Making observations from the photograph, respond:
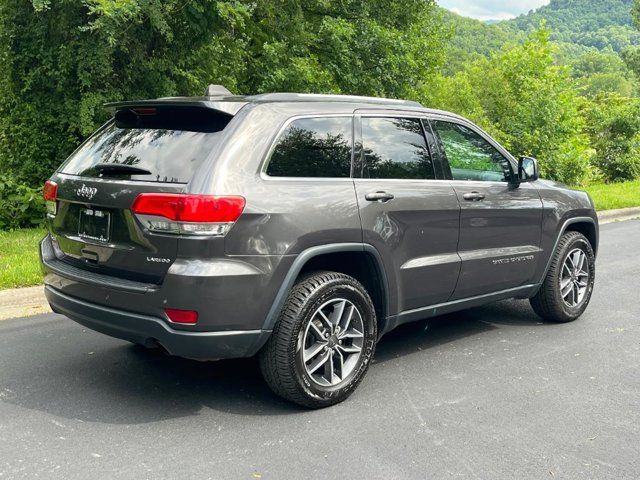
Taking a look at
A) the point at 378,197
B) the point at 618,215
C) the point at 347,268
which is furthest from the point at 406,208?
the point at 618,215

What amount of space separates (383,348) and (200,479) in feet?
7.76

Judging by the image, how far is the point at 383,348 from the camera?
5.31 metres

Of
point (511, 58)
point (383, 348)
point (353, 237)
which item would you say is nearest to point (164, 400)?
point (353, 237)

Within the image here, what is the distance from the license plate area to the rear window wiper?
0.77 feet

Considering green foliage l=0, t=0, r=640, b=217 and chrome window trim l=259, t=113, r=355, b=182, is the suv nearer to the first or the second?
chrome window trim l=259, t=113, r=355, b=182

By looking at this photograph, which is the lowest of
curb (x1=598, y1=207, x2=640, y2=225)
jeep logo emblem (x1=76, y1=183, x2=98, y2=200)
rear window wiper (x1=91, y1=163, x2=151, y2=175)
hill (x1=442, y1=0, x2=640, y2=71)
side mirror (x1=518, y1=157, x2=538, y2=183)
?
curb (x1=598, y1=207, x2=640, y2=225)

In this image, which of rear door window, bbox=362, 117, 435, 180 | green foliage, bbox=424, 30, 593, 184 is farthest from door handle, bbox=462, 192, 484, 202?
green foliage, bbox=424, 30, 593, 184

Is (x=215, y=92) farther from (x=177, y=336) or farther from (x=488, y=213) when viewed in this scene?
(x=488, y=213)

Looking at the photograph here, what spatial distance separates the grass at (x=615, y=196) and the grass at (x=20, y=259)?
10.8m

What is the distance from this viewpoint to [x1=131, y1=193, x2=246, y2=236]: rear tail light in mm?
3580

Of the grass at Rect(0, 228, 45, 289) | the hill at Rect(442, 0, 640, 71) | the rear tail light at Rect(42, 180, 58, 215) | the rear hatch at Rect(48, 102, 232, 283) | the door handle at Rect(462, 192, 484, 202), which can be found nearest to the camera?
the rear hatch at Rect(48, 102, 232, 283)

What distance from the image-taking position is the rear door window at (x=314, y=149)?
13.1 feet

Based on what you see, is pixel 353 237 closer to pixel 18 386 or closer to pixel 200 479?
pixel 200 479

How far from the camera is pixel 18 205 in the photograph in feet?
31.6
